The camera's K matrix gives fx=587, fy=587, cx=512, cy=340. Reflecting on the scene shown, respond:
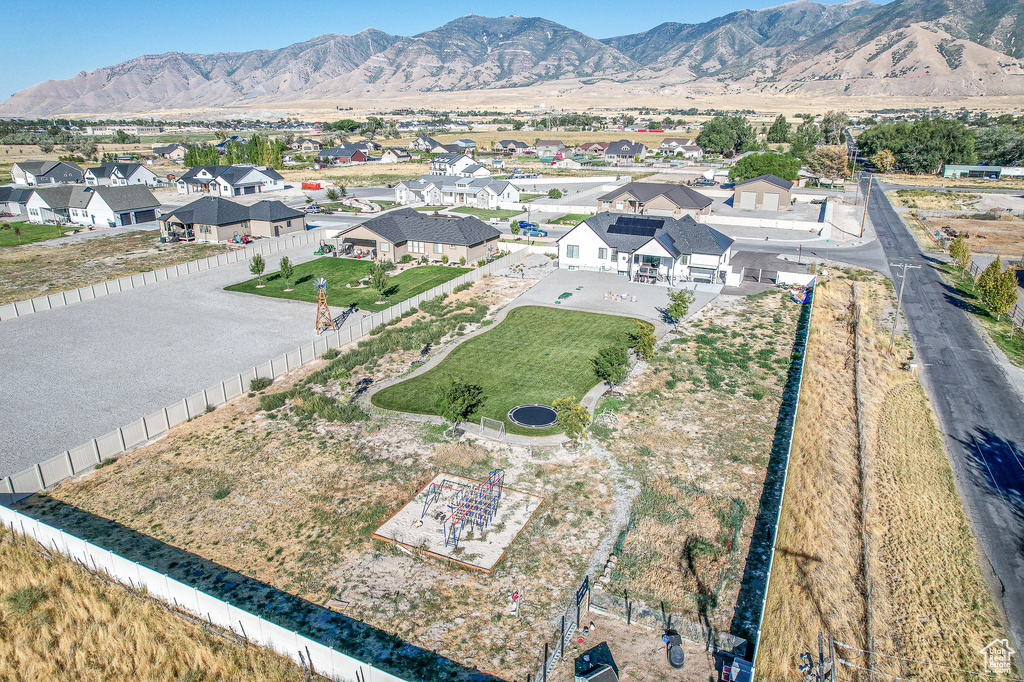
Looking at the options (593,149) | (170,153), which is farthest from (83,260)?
(593,149)

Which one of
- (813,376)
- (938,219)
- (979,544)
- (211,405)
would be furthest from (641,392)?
(938,219)

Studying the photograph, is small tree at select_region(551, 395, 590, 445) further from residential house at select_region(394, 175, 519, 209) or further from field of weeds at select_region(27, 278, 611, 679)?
residential house at select_region(394, 175, 519, 209)

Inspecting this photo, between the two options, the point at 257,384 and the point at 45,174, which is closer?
the point at 257,384

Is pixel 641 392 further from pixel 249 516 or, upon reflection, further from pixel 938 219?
pixel 938 219

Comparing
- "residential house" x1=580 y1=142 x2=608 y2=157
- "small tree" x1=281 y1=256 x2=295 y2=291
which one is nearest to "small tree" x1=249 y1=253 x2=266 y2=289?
"small tree" x1=281 y1=256 x2=295 y2=291

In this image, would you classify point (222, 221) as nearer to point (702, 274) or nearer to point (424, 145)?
point (702, 274)

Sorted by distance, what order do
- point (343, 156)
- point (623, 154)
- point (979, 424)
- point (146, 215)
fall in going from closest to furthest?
1. point (979, 424)
2. point (146, 215)
3. point (623, 154)
4. point (343, 156)

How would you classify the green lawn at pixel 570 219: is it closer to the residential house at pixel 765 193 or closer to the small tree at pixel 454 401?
the residential house at pixel 765 193
